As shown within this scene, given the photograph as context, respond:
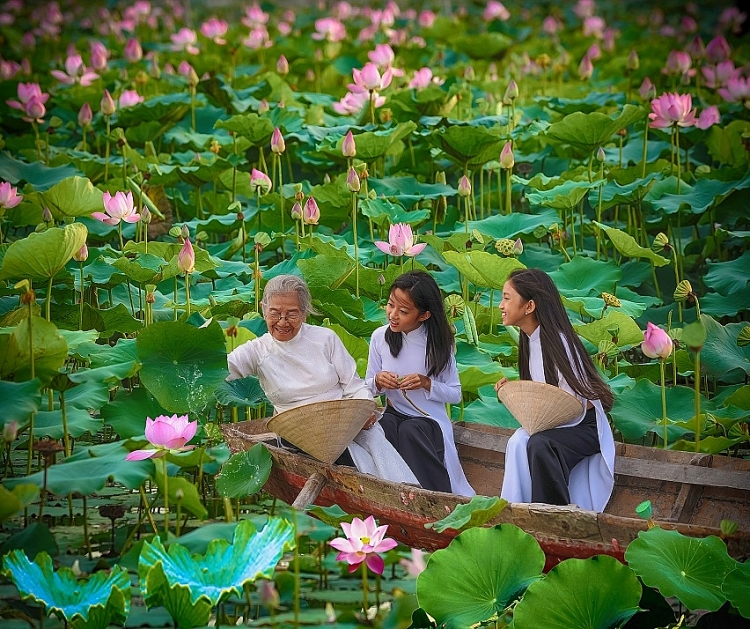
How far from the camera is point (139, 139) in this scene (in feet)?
20.3

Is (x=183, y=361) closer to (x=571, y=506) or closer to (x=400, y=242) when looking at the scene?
(x=400, y=242)

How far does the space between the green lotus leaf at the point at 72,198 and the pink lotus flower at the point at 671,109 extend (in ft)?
7.64

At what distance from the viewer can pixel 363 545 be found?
88.7 inches

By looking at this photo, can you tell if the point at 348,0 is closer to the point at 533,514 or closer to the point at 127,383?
the point at 127,383

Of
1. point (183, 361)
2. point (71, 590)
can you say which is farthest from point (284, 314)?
point (71, 590)

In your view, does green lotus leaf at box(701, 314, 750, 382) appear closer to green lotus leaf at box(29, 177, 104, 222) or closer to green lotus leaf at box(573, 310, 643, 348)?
green lotus leaf at box(573, 310, 643, 348)

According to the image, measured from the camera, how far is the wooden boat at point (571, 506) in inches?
106

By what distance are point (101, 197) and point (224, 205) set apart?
1.42 metres

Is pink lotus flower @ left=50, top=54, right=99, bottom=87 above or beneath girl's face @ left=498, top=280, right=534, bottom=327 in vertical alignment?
above

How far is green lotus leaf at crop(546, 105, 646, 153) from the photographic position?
4.80 meters

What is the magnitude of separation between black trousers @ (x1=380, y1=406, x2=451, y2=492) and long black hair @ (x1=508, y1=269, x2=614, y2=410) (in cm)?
39

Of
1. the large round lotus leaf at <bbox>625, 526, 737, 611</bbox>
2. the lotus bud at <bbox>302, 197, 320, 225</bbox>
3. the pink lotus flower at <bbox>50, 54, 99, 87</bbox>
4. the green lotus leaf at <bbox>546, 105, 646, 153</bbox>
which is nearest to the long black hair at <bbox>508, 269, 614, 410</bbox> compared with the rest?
the large round lotus leaf at <bbox>625, 526, 737, 611</bbox>

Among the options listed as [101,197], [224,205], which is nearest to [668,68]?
[224,205]

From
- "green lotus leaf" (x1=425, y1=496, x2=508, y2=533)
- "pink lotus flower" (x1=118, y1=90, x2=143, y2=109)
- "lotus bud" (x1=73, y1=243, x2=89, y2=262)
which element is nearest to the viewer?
"green lotus leaf" (x1=425, y1=496, x2=508, y2=533)
